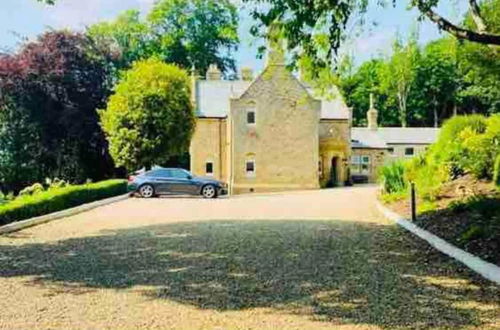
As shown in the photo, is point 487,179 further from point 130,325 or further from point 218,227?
point 130,325

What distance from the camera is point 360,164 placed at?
55.2 m

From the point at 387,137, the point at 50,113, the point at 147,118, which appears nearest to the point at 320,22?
the point at 147,118

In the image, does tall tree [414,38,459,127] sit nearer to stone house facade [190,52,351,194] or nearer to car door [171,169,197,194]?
stone house facade [190,52,351,194]

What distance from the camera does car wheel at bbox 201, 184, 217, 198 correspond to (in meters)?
30.6

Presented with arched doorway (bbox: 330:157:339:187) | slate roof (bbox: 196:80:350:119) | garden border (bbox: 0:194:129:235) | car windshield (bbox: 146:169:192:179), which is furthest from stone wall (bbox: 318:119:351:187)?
garden border (bbox: 0:194:129:235)

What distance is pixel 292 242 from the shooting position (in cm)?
1234

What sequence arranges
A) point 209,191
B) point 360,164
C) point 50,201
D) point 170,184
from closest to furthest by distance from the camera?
point 50,201, point 170,184, point 209,191, point 360,164

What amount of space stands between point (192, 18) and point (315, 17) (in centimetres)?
5337

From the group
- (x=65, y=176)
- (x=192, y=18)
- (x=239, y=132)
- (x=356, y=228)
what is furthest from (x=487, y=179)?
(x=192, y=18)

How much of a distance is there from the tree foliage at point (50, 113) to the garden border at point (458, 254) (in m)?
30.4

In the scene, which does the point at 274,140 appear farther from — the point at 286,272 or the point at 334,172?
the point at 286,272

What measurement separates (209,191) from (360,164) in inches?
1067

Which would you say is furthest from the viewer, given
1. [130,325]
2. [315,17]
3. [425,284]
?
[315,17]

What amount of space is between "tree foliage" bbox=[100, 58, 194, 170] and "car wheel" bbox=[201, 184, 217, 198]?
6530 mm
